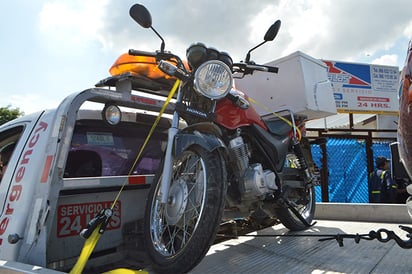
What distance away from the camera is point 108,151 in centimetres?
287

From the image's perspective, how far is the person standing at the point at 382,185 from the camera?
6000 mm

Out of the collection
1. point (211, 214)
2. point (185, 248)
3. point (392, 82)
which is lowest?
point (185, 248)

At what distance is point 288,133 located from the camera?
3219mm

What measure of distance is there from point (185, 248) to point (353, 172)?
23.0 ft

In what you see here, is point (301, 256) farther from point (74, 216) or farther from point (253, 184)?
point (74, 216)

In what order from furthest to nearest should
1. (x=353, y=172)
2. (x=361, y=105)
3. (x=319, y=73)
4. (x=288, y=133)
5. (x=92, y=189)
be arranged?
(x=361, y=105), (x=353, y=172), (x=319, y=73), (x=288, y=133), (x=92, y=189)

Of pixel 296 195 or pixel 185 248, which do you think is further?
pixel 296 195

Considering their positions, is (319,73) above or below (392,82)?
below

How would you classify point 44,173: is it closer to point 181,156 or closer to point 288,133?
point 181,156

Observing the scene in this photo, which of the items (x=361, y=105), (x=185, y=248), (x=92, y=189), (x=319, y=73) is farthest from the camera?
(x=361, y=105)

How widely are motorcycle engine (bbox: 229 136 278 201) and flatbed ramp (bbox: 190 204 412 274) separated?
42 cm

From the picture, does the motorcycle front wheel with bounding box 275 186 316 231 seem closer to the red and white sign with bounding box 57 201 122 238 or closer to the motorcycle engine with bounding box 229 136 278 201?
the motorcycle engine with bounding box 229 136 278 201

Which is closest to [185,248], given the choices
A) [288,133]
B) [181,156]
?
[181,156]

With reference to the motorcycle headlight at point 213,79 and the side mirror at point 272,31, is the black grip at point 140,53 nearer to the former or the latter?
the motorcycle headlight at point 213,79
